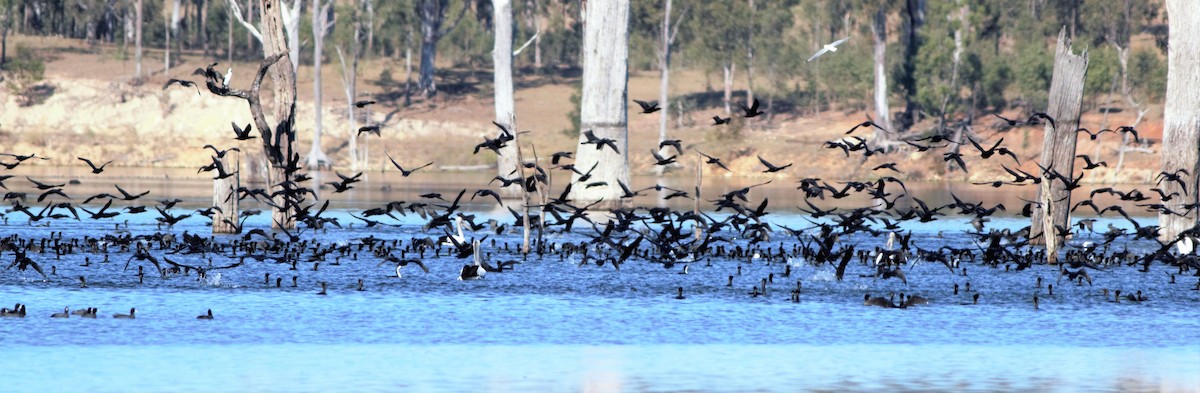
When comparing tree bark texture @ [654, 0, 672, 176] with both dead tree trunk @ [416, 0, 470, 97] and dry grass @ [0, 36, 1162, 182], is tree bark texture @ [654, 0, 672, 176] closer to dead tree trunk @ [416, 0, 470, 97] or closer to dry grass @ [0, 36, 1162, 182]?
dry grass @ [0, 36, 1162, 182]

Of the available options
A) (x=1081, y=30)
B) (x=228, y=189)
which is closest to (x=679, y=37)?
(x=1081, y=30)

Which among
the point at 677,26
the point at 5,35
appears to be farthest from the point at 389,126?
the point at 5,35

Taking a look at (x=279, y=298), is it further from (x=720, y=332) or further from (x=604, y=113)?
(x=604, y=113)

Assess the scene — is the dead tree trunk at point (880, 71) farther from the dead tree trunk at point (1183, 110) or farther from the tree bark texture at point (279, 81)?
the tree bark texture at point (279, 81)

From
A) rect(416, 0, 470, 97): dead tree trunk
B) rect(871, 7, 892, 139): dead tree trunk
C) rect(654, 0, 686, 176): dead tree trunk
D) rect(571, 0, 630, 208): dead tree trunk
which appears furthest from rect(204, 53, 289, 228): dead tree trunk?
rect(416, 0, 470, 97): dead tree trunk

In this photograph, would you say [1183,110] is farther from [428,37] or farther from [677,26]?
[428,37]

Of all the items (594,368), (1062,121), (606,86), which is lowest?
(594,368)

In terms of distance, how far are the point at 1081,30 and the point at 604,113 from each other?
5621cm

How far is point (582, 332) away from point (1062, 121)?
13819mm

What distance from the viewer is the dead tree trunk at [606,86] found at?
1320 inches

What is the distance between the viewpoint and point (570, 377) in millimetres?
11477

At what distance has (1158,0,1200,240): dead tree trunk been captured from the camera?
988 inches

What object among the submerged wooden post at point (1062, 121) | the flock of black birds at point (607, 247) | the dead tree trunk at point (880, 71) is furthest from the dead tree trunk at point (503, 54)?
the dead tree trunk at point (880, 71)

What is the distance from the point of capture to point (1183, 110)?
25.2m
